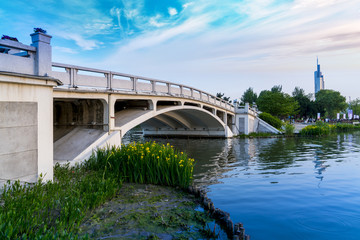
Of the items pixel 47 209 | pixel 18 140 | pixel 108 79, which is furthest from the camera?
pixel 108 79

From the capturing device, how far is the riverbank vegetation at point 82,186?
195 inches

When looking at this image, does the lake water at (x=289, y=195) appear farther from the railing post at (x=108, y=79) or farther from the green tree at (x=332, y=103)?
the green tree at (x=332, y=103)

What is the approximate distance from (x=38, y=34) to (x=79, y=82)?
14.2ft

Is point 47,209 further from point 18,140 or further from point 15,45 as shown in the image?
point 15,45

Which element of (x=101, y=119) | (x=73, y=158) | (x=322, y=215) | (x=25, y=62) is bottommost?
(x=322, y=215)

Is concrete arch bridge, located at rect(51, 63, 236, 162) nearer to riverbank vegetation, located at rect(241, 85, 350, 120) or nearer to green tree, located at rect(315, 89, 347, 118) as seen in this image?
riverbank vegetation, located at rect(241, 85, 350, 120)

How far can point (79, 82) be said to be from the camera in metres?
12.3

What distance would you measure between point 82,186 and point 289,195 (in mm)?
6441

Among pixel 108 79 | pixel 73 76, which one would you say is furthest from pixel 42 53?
pixel 108 79

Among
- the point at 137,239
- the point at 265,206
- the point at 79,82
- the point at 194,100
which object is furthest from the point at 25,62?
the point at 194,100

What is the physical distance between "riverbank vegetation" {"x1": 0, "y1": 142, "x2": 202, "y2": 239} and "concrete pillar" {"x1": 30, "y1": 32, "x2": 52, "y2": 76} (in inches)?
125

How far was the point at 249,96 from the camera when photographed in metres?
68.3

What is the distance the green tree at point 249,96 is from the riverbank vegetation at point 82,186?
59.5 meters

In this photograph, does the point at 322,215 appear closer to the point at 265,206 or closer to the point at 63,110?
the point at 265,206
